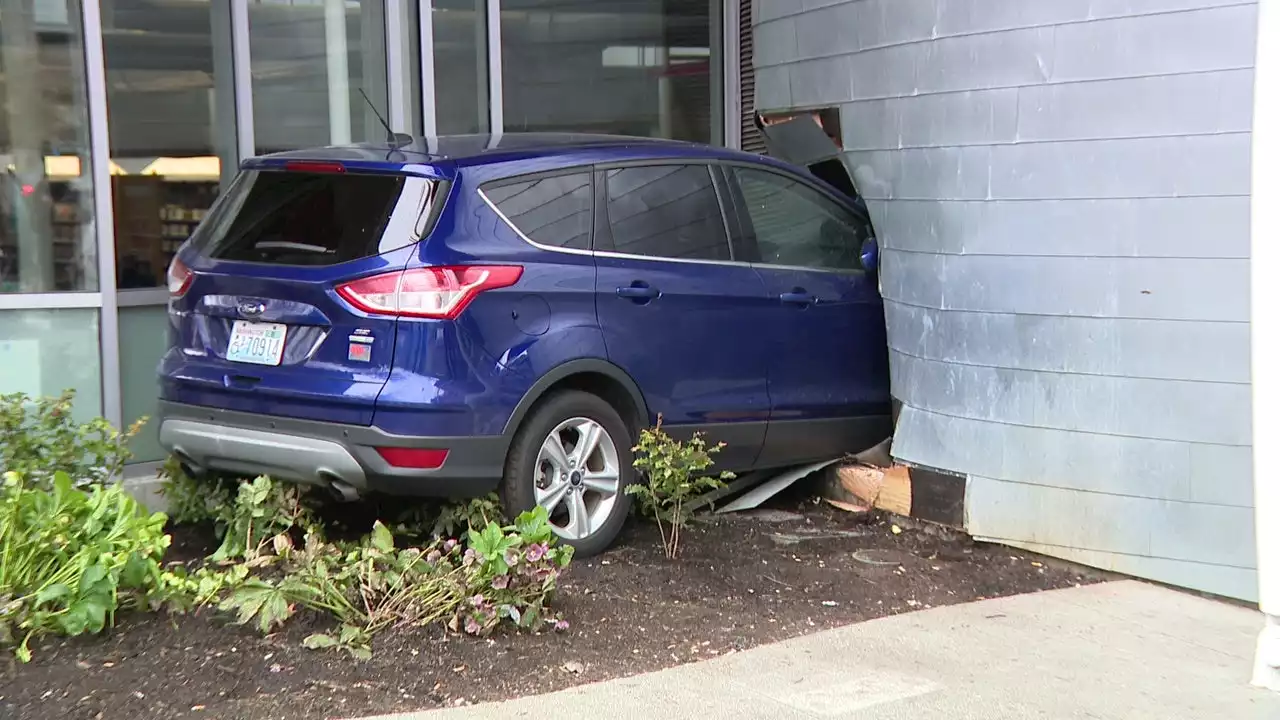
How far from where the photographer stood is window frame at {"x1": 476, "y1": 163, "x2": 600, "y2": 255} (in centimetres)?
550

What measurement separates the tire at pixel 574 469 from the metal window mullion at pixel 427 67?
2.74 m

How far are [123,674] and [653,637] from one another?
5.83ft

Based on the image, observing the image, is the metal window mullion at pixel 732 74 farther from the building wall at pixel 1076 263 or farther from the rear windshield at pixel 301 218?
the rear windshield at pixel 301 218

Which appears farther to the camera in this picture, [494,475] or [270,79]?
[270,79]

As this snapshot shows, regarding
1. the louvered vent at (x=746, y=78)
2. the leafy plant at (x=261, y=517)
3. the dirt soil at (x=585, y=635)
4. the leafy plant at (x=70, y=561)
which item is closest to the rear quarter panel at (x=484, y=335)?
the leafy plant at (x=261, y=517)

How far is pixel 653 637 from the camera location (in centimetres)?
499

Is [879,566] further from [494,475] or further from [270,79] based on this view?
[270,79]

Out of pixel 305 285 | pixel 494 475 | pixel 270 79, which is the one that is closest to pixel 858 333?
pixel 494 475

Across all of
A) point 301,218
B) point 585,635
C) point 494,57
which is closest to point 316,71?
point 494,57

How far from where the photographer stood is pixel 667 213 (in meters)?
6.16

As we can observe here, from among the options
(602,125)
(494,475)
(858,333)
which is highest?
(602,125)

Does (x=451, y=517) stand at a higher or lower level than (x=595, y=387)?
lower

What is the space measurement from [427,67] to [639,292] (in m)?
2.73

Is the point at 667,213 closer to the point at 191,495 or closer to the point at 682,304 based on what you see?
the point at 682,304
